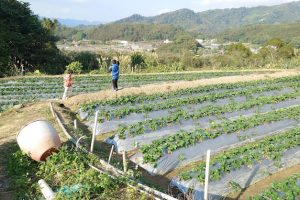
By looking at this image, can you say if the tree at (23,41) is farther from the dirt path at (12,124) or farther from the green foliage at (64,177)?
the green foliage at (64,177)

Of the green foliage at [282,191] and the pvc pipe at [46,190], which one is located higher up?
the pvc pipe at [46,190]

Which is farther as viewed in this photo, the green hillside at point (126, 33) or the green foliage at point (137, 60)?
the green hillside at point (126, 33)

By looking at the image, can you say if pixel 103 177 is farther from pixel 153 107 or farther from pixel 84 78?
pixel 84 78

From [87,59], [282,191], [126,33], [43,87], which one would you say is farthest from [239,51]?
[126,33]

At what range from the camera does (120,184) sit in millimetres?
7570

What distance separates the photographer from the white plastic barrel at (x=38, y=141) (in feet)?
28.8

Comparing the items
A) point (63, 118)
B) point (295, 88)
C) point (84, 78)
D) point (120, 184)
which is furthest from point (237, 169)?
point (84, 78)

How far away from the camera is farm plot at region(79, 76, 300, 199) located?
9227 millimetres

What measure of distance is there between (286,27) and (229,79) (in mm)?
148743

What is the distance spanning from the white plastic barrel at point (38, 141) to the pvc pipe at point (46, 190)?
128 centimetres

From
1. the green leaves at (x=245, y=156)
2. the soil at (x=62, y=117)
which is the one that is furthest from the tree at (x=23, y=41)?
the green leaves at (x=245, y=156)

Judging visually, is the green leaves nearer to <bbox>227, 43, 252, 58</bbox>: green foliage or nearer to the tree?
the tree

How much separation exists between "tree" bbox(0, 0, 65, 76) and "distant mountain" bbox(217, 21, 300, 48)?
110932 millimetres

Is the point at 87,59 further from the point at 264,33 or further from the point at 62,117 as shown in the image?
the point at 264,33
